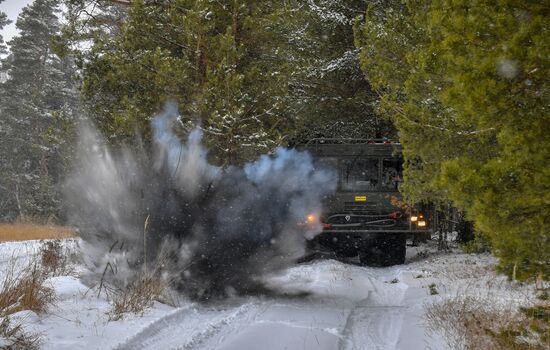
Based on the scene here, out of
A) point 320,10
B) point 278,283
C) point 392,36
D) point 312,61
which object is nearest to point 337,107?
point 312,61

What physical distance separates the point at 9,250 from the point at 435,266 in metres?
10.4

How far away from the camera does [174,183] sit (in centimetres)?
859

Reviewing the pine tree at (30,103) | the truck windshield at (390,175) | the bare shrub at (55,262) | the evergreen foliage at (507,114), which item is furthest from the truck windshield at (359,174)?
the pine tree at (30,103)

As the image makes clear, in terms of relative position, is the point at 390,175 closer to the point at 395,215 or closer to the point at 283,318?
the point at 395,215

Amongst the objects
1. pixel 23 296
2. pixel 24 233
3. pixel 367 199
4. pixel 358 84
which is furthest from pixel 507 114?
pixel 24 233

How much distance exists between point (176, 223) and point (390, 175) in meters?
7.02

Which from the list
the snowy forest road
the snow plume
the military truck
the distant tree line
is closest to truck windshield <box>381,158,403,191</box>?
the military truck

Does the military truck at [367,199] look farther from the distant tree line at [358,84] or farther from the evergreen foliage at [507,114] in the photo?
the evergreen foliage at [507,114]

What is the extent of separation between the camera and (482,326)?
557cm

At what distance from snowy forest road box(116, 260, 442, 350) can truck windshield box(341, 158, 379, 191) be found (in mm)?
3897

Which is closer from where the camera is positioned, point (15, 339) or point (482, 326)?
point (15, 339)

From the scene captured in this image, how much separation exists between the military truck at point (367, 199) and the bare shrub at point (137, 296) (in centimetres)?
655

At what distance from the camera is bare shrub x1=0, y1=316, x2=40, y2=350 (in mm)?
4755

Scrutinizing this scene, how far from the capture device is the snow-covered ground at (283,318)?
18.7 ft
